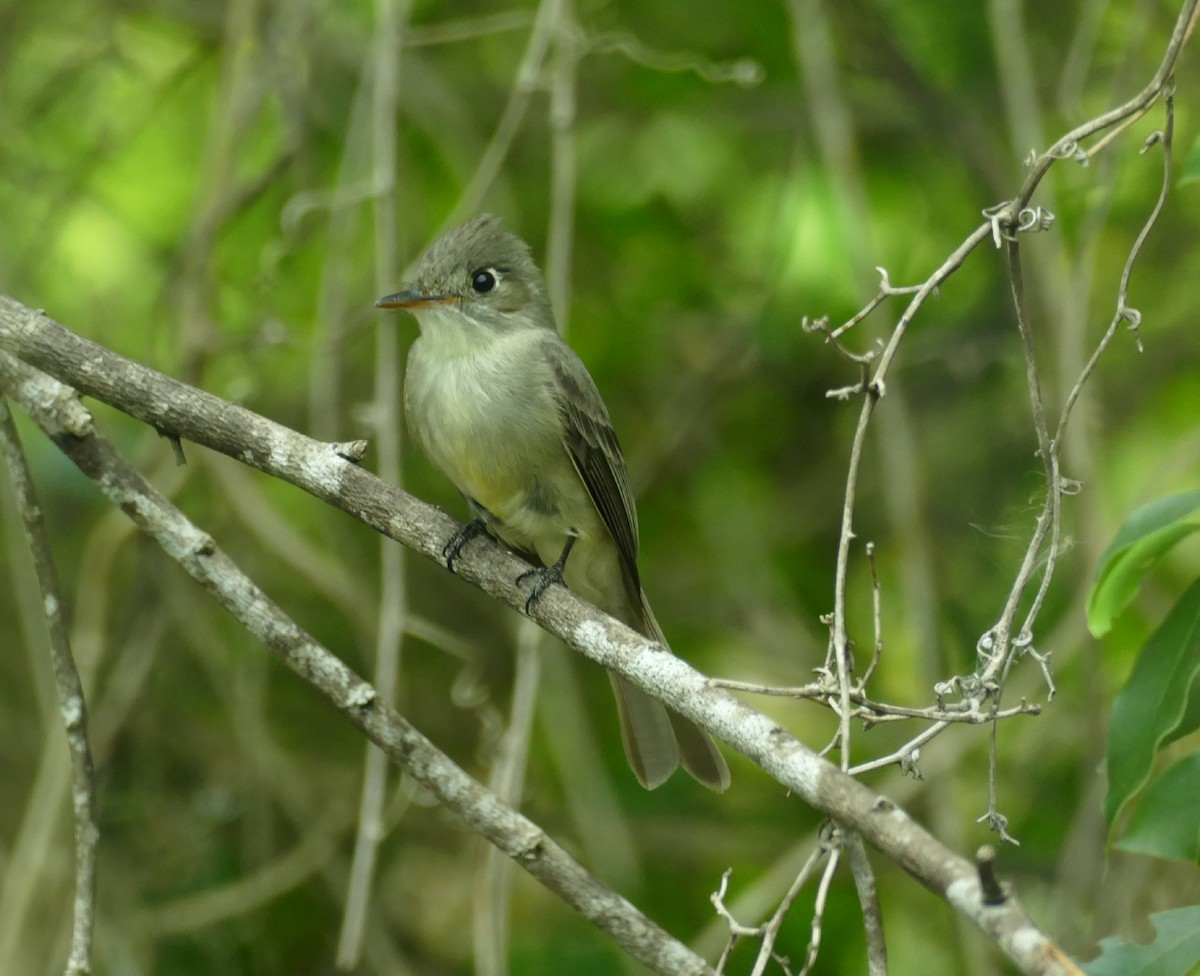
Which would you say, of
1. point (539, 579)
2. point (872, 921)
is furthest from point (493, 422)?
point (872, 921)

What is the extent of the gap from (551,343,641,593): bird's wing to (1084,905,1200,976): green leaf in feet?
6.35

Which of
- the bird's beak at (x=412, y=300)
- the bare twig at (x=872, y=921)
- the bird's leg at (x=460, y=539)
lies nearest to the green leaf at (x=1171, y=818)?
the bare twig at (x=872, y=921)

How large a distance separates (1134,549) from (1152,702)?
24cm

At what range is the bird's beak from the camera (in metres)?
3.55

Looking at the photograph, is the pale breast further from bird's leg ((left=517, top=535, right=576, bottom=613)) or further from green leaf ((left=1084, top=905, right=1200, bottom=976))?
green leaf ((left=1084, top=905, right=1200, bottom=976))

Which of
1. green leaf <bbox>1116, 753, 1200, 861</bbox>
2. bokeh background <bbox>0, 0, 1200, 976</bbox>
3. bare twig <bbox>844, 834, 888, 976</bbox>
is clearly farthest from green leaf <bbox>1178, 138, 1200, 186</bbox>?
bokeh background <bbox>0, 0, 1200, 976</bbox>

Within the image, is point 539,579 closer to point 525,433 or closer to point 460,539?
point 460,539

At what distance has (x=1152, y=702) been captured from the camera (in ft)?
7.36

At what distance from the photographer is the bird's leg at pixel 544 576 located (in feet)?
A: 8.71

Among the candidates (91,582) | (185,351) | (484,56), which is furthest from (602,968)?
(484,56)

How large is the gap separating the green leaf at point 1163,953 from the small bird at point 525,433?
1.33m

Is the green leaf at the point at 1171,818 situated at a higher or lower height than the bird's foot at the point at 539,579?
lower

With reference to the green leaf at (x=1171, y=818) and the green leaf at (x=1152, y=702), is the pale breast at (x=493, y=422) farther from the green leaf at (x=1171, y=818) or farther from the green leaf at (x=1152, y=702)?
the green leaf at (x=1171, y=818)

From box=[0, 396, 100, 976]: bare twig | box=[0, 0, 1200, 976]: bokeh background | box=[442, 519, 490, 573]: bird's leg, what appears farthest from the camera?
box=[0, 0, 1200, 976]: bokeh background
